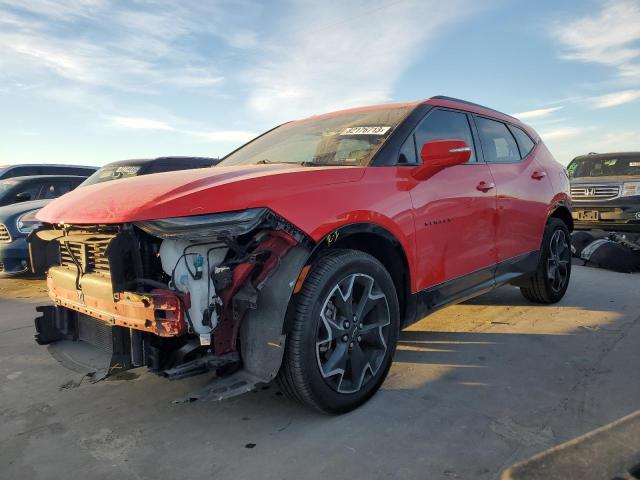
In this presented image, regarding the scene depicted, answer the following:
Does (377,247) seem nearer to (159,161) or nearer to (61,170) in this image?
(159,161)

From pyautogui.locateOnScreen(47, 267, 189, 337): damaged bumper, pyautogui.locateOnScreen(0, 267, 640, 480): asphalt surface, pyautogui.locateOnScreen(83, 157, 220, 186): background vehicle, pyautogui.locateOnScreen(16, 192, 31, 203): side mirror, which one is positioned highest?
pyautogui.locateOnScreen(83, 157, 220, 186): background vehicle

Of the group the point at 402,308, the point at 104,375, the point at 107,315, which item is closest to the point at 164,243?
the point at 107,315

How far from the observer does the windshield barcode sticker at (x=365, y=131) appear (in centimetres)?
312

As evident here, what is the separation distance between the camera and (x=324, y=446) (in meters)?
2.29

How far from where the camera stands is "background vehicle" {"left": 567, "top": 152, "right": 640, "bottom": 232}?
326 inches

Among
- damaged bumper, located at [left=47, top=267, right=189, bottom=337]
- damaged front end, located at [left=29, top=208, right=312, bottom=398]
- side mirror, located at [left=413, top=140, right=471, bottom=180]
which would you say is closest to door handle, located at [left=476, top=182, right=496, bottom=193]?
side mirror, located at [left=413, top=140, right=471, bottom=180]

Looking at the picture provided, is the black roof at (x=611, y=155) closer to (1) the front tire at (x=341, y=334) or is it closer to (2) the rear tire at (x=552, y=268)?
(2) the rear tire at (x=552, y=268)

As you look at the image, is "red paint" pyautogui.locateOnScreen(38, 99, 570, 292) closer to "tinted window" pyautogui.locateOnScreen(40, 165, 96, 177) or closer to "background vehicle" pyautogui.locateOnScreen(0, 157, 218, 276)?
"background vehicle" pyautogui.locateOnScreen(0, 157, 218, 276)

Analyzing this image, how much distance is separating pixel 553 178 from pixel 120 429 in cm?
423

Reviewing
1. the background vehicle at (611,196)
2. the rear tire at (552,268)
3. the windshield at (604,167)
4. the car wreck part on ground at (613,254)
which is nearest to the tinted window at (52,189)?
the rear tire at (552,268)

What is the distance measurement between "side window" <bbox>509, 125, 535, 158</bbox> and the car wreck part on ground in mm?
3038

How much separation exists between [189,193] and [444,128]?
80.9 inches

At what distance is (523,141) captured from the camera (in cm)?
451

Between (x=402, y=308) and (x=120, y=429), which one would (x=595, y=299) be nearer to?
(x=402, y=308)
